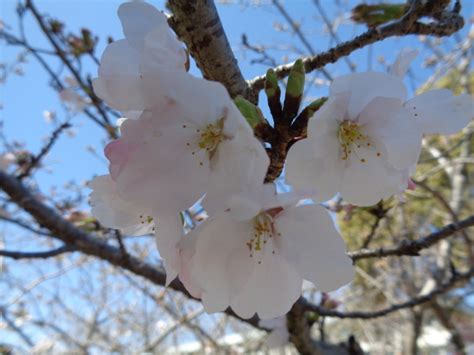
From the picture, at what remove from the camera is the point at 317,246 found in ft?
2.11

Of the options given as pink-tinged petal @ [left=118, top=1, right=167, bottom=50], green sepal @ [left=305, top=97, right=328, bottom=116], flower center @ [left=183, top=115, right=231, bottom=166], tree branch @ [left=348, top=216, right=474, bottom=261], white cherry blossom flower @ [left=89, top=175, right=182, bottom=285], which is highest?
pink-tinged petal @ [left=118, top=1, right=167, bottom=50]

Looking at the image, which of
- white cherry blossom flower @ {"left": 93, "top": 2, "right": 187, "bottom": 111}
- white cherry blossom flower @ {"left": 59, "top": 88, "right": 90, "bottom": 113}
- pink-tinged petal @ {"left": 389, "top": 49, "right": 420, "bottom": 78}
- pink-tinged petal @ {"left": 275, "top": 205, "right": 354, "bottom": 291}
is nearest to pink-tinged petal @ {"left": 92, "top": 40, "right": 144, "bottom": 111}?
white cherry blossom flower @ {"left": 93, "top": 2, "right": 187, "bottom": 111}

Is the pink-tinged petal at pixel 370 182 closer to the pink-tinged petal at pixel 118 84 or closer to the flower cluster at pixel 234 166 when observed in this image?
the flower cluster at pixel 234 166

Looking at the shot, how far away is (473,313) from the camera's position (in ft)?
30.8

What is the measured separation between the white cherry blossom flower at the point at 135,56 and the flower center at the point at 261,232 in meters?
0.29

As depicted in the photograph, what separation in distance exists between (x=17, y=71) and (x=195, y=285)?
407 centimetres

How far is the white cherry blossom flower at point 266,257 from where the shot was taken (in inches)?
23.8

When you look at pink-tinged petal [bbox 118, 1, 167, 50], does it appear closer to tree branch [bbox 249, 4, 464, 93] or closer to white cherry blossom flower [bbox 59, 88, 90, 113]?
tree branch [bbox 249, 4, 464, 93]

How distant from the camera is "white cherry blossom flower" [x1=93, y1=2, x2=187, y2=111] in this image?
612 millimetres

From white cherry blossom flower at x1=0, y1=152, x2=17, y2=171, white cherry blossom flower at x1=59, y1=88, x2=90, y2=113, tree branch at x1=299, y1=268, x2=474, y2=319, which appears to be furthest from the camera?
white cherry blossom flower at x1=0, y1=152, x2=17, y2=171

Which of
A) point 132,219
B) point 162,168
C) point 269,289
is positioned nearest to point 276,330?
point 269,289

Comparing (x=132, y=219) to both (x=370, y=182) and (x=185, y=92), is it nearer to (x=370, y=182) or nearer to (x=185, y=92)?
(x=185, y=92)

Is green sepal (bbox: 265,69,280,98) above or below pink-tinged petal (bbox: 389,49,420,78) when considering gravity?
above

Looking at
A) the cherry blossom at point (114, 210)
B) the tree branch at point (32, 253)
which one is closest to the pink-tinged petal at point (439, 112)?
the cherry blossom at point (114, 210)
